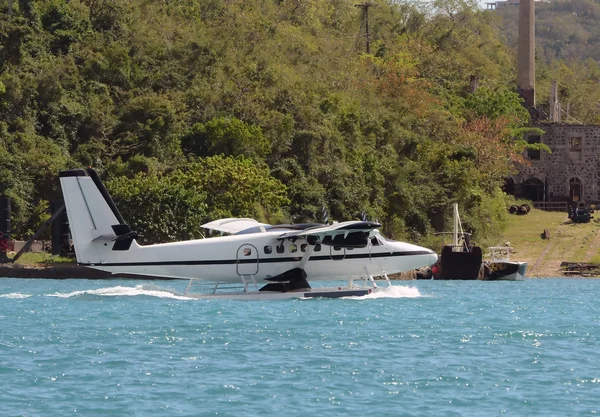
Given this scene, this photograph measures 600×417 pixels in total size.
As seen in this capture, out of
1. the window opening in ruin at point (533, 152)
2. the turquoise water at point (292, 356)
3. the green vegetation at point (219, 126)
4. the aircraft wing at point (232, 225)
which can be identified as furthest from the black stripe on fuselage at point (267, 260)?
the window opening in ruin at point (533, 152)

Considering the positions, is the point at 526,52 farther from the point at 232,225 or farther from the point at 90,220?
the point at 90,220

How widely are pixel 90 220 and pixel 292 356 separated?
39.3 ft

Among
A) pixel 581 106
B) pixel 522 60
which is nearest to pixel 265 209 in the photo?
pixel 522 60

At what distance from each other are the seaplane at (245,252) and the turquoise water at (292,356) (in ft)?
3.03

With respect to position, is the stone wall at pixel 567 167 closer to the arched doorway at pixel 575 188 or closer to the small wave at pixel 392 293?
the arched doorway at pixel 575 188

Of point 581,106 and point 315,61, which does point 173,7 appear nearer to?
point 315,61

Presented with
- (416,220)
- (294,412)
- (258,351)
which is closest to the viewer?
(294,412)

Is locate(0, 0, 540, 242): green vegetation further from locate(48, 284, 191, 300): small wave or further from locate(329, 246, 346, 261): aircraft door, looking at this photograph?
locate(329, 246, 346, 261): aircraft door

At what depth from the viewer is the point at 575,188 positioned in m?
86.3

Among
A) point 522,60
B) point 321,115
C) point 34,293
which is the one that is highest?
point 522,60

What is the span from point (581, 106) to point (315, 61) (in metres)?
49.1

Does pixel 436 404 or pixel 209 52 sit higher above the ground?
pixel 209 52

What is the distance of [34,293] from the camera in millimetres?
38000

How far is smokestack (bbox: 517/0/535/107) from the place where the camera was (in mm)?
92062
